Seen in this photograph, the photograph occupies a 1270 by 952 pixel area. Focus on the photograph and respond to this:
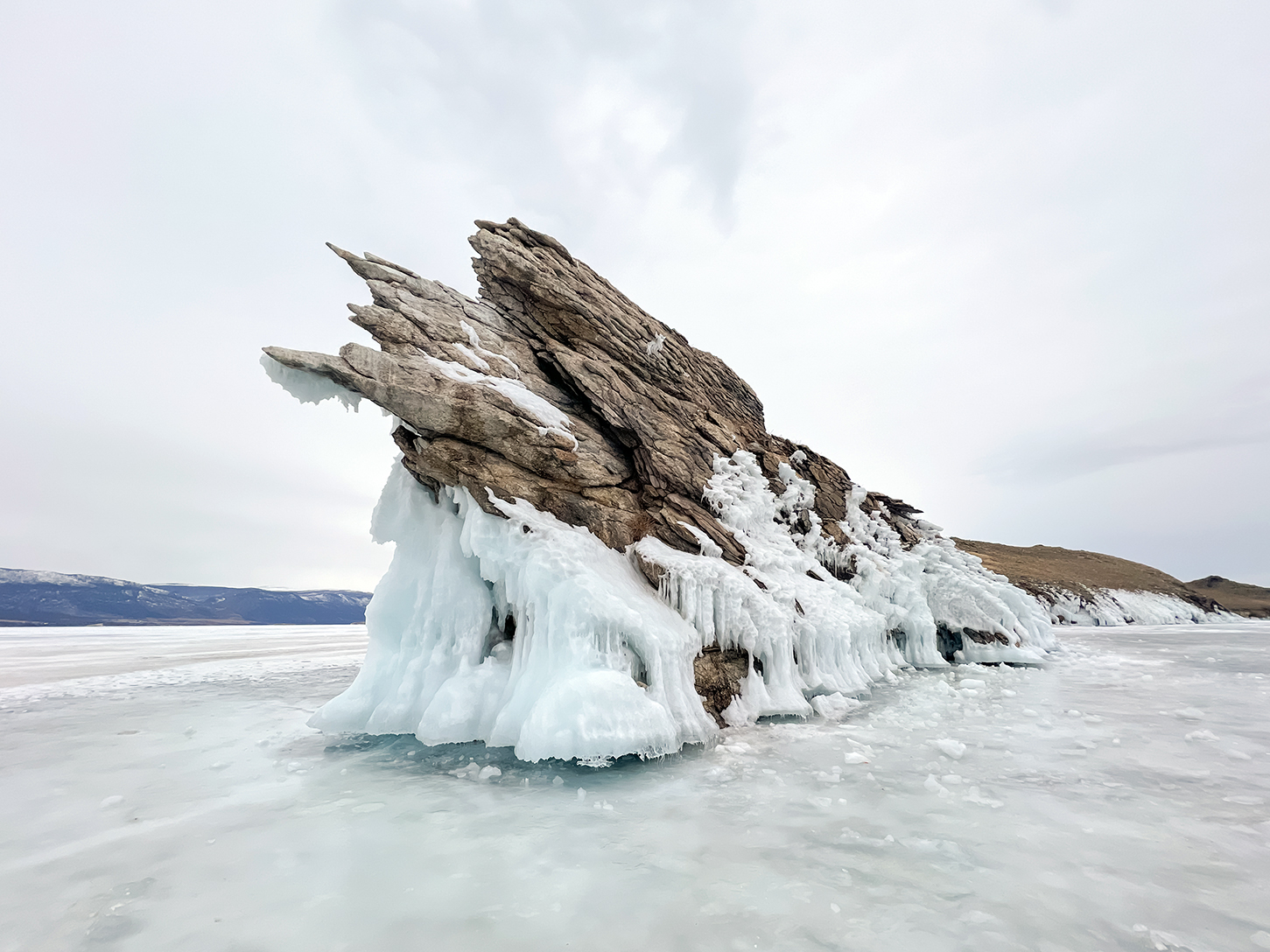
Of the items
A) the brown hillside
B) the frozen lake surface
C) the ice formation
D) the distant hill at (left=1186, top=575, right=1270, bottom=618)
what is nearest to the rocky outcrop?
the frozen lake surface

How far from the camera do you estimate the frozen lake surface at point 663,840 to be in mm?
4188

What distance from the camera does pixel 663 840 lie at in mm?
5766

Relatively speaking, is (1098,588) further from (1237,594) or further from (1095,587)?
(1237,594)

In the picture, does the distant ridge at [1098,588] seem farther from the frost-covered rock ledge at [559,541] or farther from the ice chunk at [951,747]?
the ice chunk at [951,747]

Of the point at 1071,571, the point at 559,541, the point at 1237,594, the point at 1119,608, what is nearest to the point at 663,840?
the point at 559,541

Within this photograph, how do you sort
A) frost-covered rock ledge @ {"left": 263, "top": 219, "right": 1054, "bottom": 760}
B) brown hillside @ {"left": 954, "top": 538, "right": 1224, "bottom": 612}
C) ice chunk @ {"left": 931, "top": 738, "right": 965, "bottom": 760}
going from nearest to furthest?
ice chunk @ {"left": 931, "top": 738, "right": 965, "bottom": 760}, frost-covered rock ledge @ {"left": 263, "top": 219, "right": 1054, "bottom": 760}, brown hillside @ {"left": 954, "top": 538, "right": 1224, "bottom": 612}

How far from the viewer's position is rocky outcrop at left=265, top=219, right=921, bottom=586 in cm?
1088

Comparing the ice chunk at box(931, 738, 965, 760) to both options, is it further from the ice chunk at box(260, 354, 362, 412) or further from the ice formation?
the ice formation

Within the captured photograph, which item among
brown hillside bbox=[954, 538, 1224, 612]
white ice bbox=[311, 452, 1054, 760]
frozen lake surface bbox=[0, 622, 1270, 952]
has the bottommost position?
frozen lake surface bbox=[0, 622, 1270, 952]

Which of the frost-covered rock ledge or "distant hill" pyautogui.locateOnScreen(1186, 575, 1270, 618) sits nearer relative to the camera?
the frost-covered rock ledge

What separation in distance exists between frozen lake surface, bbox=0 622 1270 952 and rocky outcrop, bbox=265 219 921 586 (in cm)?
548

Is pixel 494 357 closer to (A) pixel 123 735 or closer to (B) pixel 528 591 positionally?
(B) pixel 528 591

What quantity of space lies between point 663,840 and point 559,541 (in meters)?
6.01

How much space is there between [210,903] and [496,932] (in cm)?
285
